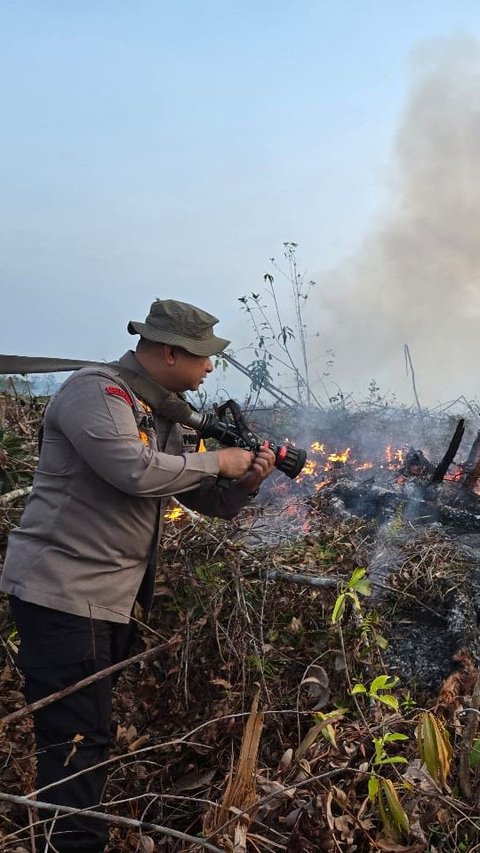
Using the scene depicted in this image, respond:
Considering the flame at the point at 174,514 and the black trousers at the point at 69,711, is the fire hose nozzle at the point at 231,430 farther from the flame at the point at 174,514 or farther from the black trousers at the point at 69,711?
the flame at the point at 174,514

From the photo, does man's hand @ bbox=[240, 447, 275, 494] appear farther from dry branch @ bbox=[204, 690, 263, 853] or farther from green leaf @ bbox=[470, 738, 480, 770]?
green leaf @ bbox=[470, 738, 480, 770]

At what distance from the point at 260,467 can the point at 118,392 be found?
718 mm

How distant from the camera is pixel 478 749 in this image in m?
2.55

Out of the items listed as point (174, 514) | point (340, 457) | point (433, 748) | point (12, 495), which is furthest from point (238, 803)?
point (340, 457)

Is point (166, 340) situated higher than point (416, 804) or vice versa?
point (166, 340)

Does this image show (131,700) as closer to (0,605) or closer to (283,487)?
(0,605)

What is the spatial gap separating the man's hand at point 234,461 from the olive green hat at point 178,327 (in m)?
0.43

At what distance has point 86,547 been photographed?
2.45 metres

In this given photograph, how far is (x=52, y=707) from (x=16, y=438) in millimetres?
2387

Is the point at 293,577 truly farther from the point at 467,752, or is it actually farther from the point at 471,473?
the point at 471,473

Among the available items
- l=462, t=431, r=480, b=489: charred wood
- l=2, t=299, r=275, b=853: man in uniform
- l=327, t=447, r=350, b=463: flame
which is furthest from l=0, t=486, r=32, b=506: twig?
l=327, t=447, r=350, b=463: flame

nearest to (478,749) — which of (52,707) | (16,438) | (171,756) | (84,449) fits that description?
(171,756)

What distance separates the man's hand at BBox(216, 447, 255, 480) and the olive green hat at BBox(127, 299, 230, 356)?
17.1 inches

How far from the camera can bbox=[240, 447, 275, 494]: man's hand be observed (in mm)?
2785
